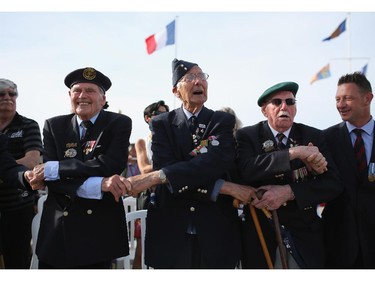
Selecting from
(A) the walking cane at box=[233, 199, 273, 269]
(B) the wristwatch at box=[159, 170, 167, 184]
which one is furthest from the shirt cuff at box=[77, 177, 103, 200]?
(A) the walking cane at box=[233, 199, 273, 269]

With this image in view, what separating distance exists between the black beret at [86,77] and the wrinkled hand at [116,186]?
92 centimetres

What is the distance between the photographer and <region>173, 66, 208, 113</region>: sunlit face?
11.3ft

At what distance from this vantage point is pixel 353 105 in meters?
3.74

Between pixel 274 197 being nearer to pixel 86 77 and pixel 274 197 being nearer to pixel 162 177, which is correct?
pixel 162 177

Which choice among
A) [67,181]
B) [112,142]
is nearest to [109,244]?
[67,181]

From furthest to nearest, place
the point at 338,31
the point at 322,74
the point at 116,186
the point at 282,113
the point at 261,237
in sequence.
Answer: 1. the point at 322,74
2. the point at 338,31
3. the point at 282,113
4. the point at 261,237
5. the point at 116,186

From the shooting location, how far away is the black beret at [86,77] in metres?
3.43

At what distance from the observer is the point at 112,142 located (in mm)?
3340

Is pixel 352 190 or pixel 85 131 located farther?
pixel 352 190

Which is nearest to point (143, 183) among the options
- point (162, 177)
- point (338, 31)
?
point (162, 177)

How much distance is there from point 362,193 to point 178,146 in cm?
173

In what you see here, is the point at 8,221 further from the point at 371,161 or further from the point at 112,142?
Answer: the point at 371,161

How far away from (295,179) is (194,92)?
3.91 ft

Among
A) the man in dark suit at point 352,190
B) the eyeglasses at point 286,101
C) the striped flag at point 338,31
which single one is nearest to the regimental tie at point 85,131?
the eyeglasses at point 286,101
